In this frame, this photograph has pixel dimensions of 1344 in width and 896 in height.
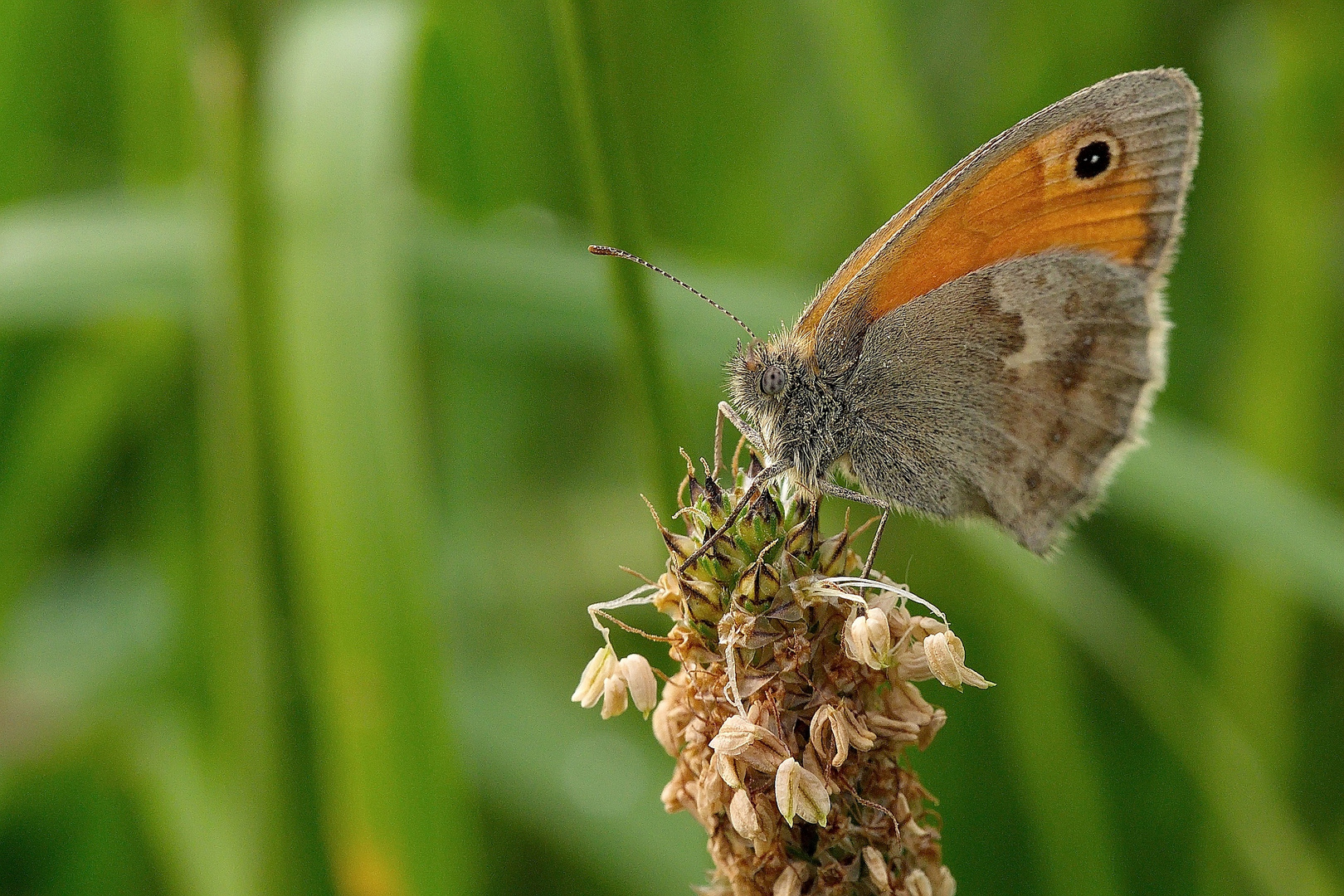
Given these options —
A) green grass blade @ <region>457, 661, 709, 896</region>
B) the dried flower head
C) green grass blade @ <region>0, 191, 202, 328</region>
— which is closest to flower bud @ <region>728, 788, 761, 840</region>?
the dried flower head

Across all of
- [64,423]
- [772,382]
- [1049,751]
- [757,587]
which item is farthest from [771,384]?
[64,423]

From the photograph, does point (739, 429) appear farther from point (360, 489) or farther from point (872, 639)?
point (872, 639)

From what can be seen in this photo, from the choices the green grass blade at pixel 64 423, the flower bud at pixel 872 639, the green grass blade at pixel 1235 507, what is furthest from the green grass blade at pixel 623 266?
the green grass blade at pixel 64 423

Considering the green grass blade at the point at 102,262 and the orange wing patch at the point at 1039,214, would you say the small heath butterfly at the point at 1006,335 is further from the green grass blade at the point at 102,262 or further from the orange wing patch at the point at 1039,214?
the green grass blade at the point at 102,262

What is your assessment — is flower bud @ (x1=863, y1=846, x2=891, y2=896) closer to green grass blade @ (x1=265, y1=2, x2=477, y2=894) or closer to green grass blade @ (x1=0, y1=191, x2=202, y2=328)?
green grass blade @ (x1=265, y1=2, x2=477, y2=894)

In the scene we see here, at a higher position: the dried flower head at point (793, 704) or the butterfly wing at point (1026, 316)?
the butterfly wing at point (1026, 316)

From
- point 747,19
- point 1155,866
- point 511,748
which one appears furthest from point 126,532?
point 1155,866
